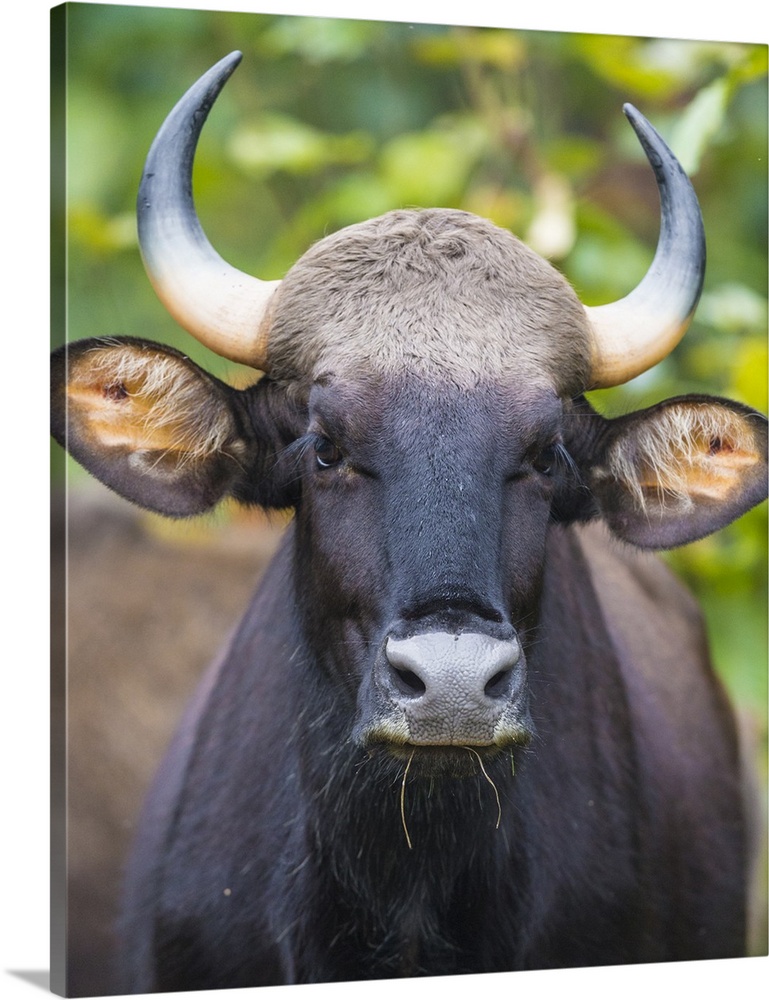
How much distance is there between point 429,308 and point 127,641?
3692 millimetres

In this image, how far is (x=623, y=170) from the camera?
297 inches

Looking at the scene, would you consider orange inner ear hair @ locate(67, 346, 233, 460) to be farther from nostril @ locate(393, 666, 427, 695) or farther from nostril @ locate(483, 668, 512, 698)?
nostril @ locate(483, 668, 512, 698)

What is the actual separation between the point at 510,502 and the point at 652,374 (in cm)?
299

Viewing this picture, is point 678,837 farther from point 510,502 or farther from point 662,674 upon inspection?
point 510,502

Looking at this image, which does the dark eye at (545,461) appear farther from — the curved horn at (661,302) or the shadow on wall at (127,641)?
the shadow on wall at (127,641)

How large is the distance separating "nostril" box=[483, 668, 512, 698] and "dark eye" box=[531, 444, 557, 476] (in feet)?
Result: 2.20

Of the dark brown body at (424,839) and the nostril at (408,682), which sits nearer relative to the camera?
the nostril at (408,682)

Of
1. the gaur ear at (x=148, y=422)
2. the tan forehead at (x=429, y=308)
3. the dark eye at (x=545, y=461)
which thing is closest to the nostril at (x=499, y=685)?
the dark eye at (x=545, y=461)

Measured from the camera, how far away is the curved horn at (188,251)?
13.1 feet

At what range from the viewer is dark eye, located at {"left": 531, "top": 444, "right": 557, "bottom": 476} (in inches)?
153

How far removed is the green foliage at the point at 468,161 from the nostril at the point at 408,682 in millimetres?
2959

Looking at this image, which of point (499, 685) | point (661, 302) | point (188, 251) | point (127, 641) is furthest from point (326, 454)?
point (127, 641)

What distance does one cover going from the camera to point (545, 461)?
3918 mm

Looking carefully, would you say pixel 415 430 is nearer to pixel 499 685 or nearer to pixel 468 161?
pixel 499 685
